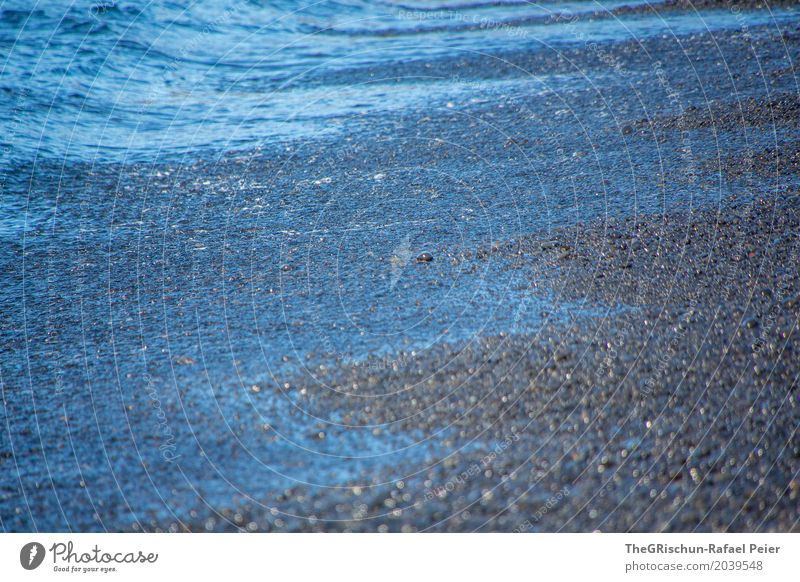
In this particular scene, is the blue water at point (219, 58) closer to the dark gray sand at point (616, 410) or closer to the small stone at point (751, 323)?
the dark gray sand at point (616, 410)

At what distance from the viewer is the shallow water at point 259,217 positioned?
2.79m

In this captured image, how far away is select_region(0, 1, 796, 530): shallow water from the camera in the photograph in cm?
279

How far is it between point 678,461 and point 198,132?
487 cm

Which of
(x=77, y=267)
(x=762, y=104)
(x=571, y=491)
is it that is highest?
(x=762, y=104)

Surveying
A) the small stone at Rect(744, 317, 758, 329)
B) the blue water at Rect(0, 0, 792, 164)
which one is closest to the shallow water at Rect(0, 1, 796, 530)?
the blue water at Rect(0, 0, 792, 164)

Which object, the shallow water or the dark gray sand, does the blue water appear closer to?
the shallow water

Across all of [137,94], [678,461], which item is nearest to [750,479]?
[678,461]

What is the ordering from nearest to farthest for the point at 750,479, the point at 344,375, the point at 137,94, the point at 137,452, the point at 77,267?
1. the point at 750,479
2. the point at 137,452
3. the point at 344,375
4. the point at 77,267
5. the point at 137,94

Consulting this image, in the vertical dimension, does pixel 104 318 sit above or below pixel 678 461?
below

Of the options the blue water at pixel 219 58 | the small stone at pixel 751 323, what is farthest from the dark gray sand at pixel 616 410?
the blue water at pixel 219 58

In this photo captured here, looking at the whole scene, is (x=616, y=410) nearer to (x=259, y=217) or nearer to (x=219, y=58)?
(x=259, y=217)

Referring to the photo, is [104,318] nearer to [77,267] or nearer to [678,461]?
[77,267]

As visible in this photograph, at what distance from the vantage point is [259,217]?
464 cm

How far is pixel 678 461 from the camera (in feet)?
8.34
